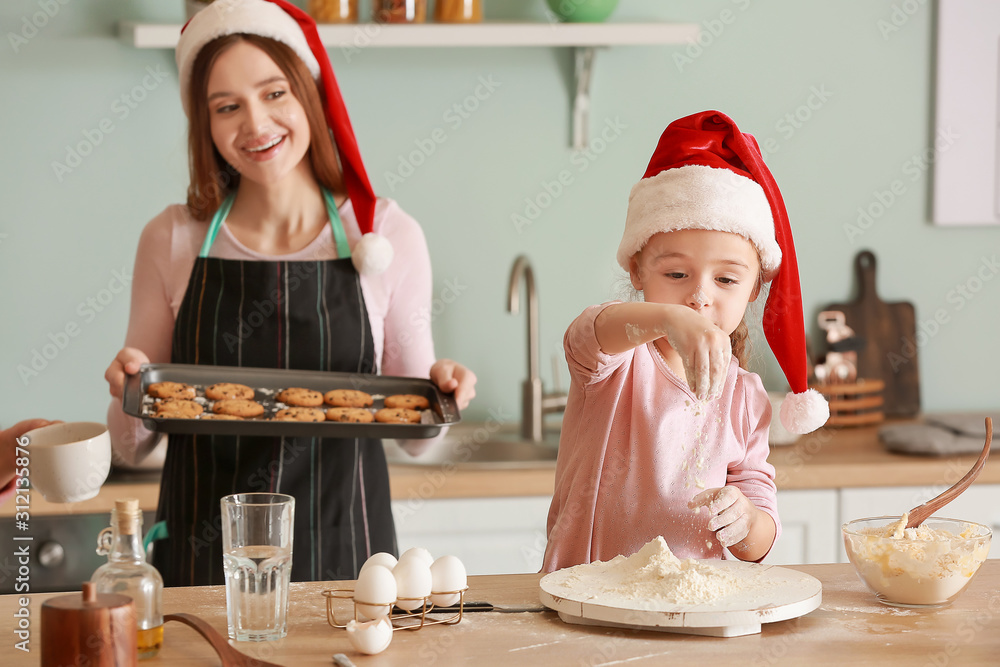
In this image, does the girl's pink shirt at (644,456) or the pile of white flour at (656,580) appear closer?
the pile of white flour at (656,580)

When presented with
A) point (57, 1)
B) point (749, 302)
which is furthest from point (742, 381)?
point (57, 1)

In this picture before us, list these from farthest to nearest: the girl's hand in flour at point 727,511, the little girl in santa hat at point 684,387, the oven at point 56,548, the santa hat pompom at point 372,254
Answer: the oven at point 56,548, the santa hat pompom at point 372,254, the little girl in santa hat at point 684,387, the girl's hand in flour at point 727,511

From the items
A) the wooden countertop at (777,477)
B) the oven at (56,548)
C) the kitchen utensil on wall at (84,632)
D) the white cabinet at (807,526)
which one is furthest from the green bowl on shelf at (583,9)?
the kitchen utensil on wall at (84,632)

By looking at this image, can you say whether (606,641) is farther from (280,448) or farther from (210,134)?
(210,134)

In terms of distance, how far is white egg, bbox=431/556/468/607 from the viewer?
3.31ft

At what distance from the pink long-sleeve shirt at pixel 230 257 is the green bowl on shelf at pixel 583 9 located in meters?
0.90

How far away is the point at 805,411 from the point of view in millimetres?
1279

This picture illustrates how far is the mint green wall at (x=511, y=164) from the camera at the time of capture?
2404 mm

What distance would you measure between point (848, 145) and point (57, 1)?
210cm

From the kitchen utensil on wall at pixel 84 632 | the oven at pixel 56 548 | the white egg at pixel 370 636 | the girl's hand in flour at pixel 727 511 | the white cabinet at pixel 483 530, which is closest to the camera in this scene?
the kitchen utensil on wall at pixel 84 632

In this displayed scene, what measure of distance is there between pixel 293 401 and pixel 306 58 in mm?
600

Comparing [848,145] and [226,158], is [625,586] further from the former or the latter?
[848,145]

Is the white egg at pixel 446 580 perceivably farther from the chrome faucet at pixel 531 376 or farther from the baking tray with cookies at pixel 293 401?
the chrome faucet at pixel 531 376

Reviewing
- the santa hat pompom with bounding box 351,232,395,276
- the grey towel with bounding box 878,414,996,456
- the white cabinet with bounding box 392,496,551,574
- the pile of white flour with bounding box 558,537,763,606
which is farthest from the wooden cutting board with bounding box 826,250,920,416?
the pile of white flour with bounding box 558,537,763,606
